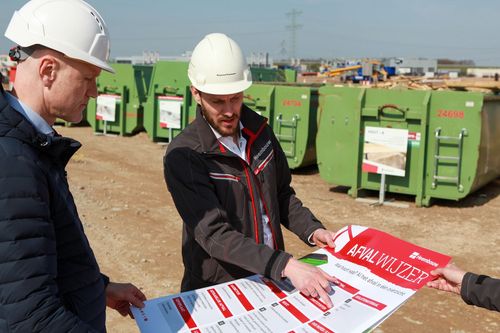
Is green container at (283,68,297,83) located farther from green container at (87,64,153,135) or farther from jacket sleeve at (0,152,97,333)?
jacket sleeve at (0,152,97,333)

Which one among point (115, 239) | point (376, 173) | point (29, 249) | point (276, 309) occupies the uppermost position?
point (29, 249)

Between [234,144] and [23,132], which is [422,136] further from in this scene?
[23,132]

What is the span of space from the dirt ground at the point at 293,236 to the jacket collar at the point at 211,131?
2.39 m

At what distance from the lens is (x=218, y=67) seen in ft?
7.84

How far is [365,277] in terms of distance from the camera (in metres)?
2.23

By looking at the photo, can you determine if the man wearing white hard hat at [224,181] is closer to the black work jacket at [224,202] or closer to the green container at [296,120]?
the black work jacket at [224,202]

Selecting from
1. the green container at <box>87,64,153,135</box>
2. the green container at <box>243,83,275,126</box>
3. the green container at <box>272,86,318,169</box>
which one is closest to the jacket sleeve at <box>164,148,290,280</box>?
the green container at <box>272,86,318,169</box>

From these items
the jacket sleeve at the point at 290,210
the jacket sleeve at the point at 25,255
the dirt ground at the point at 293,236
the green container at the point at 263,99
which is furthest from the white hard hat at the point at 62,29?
the green container at the point at 263,99

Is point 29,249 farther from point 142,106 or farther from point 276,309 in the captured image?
point 142,106

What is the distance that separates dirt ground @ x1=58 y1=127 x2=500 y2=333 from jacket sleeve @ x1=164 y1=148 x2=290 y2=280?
2310 millimetres

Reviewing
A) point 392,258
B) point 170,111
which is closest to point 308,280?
point 392,258

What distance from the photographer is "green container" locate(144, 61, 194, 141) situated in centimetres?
1246

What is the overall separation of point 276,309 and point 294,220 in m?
0.73

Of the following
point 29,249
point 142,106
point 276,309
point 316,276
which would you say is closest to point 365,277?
point 316,276
